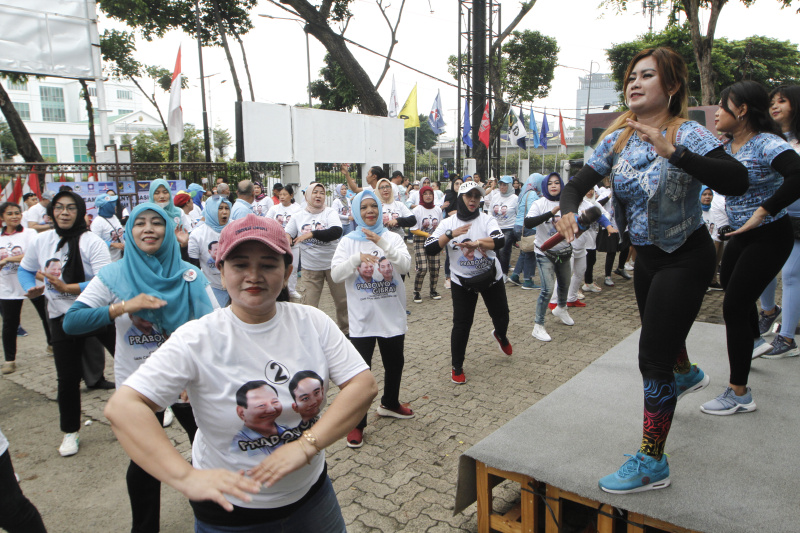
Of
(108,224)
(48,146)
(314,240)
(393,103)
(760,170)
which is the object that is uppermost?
(48,146)

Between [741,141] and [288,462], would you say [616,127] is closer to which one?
[741,141]

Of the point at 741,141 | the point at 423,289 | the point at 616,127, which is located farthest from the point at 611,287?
the point at 616,127

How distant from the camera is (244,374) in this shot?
174 cm

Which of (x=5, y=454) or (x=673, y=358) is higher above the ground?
(x=673, y=358)

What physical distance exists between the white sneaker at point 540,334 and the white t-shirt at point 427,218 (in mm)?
3202

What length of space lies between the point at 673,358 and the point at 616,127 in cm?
112

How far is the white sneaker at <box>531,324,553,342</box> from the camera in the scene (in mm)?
6797

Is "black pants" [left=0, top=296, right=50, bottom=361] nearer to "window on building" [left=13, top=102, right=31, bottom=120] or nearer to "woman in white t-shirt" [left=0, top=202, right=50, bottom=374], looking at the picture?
"woman in white t-shirt" [left=0, top=202, right=50, bottom=374]

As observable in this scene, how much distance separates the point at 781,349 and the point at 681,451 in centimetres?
216

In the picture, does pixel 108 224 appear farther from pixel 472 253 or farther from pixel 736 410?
pixel 736 410

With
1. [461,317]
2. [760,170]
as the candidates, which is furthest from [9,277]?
[760,170]

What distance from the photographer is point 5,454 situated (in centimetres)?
235

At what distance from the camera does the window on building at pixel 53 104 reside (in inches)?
3442

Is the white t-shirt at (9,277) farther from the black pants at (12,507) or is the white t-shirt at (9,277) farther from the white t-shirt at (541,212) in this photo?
the white t-shirt at (541,212)
